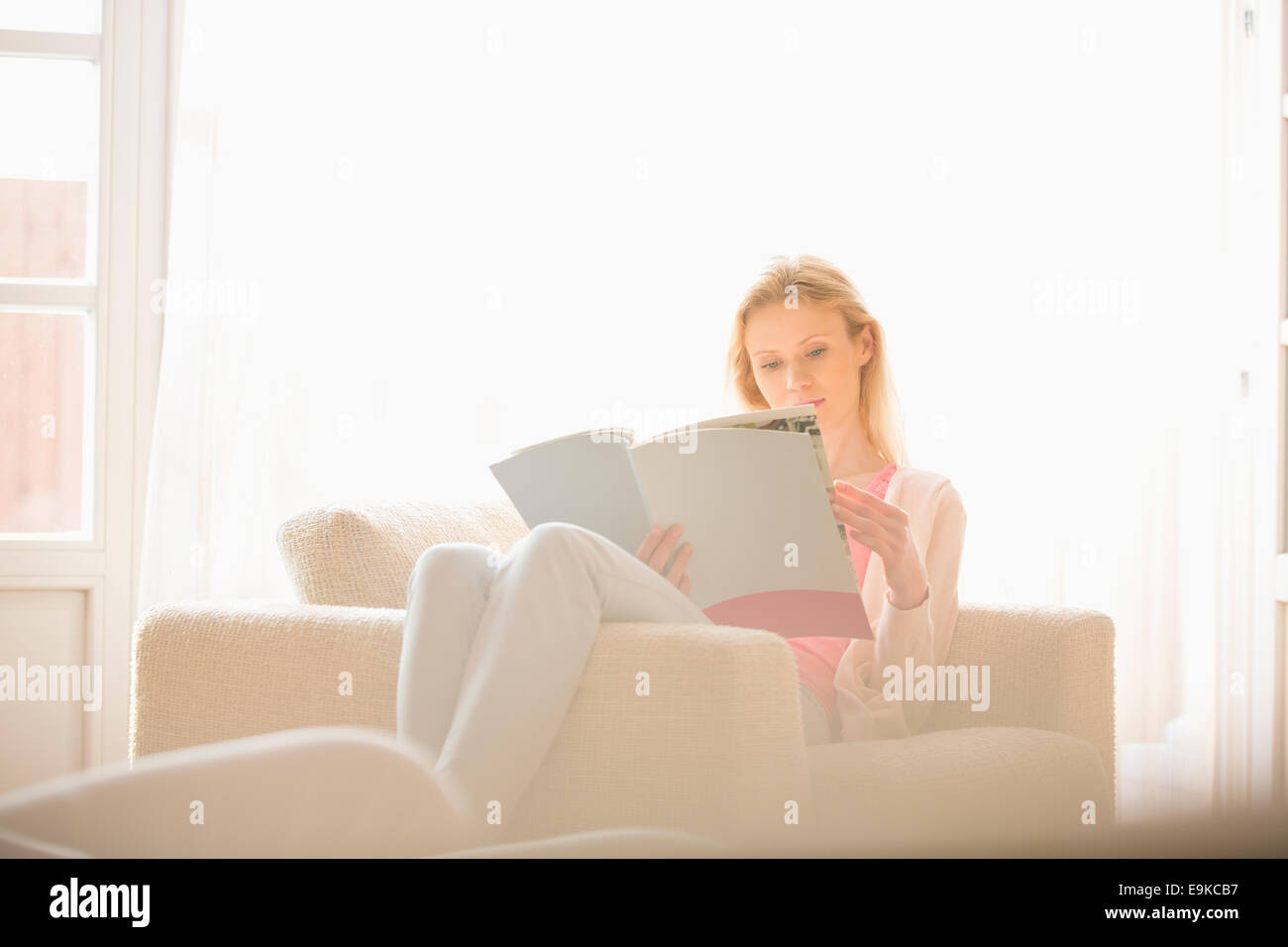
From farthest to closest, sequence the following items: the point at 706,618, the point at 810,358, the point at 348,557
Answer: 1. the point at 810,358
2. the point at 348,557
3. the point at 706,618

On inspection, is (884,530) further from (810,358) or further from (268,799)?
(268,799)

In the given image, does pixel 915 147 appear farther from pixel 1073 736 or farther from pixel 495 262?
pixel 1073 736

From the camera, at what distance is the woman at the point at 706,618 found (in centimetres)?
97

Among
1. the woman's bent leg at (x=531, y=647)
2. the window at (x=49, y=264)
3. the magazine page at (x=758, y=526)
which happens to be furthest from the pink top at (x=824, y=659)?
the window at (x=49, y=264)

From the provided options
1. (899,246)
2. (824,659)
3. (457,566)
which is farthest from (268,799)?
(899,246)

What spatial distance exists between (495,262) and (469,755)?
1.69 m

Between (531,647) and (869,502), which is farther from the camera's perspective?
(869,502)

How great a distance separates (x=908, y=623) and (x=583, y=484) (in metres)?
0.44

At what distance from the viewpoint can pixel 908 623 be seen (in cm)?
138

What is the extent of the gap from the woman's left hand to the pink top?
0.07m

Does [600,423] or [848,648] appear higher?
[600,423]

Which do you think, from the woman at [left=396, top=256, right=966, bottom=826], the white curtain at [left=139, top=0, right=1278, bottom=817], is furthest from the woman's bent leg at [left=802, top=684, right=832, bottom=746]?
the white curtain at [left=139, top=0, right=1278, bottom=817]
